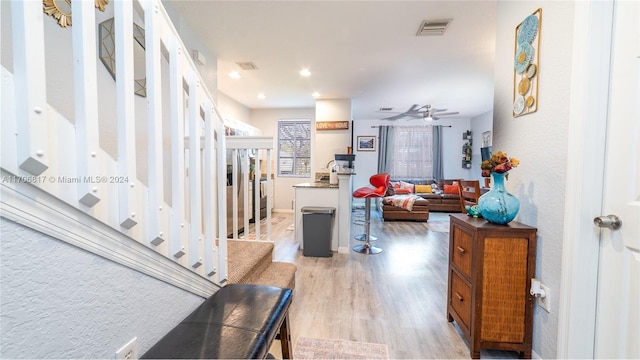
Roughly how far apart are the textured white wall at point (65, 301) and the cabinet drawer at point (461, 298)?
5.57ft

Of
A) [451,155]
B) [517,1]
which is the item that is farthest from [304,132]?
[517,1]

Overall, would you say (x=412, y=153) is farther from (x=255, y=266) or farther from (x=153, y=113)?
(x=153, y=113)

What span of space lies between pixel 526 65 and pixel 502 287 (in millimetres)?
1335

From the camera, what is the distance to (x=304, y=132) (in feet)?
20.4

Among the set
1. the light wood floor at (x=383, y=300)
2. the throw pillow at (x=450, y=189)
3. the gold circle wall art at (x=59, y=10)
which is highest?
the gold circle wall art at (x=59, y=10)

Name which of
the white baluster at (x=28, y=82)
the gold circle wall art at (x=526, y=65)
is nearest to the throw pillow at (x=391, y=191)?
the gold circle wall art at (x=526, y=65)

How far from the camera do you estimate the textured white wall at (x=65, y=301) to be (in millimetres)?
556

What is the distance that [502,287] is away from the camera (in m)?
1.47

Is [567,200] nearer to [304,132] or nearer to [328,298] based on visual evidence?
[328,298]

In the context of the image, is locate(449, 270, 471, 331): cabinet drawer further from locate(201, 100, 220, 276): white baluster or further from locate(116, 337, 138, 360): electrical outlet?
→ locate(116, 337, 138, 360): electrical outlet

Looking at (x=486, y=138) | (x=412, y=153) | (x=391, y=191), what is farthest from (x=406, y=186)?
(x=486, y=138)

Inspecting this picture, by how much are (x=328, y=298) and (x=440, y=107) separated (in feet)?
17.0

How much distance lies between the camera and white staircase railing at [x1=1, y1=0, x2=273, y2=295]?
0.54 meters

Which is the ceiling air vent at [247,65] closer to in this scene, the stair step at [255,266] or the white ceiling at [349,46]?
the white ceiling at [349,46]
